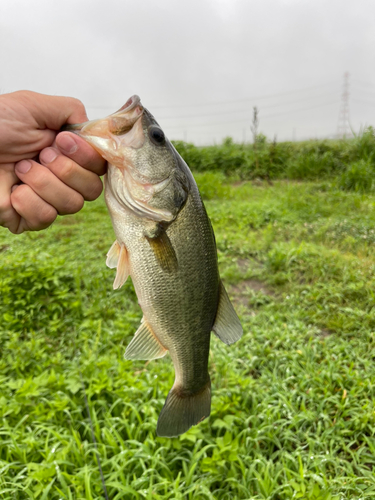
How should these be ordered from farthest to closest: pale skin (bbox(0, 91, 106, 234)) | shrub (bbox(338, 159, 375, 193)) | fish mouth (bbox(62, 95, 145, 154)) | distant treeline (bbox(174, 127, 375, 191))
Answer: distant treeline (bbox(174, 127, 375, 191)) → shrub (bbox(338, 159, 375, 193)) → pale skin (bbox(0, 91, 106, 234)) → fish mouth (bbox(62, 95, 145, 154))

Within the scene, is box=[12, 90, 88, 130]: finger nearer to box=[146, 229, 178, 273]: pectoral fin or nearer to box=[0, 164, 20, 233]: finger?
box=[0, 164, 20, 233]: finger

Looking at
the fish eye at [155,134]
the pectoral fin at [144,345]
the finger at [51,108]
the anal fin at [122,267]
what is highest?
the finger at [51,108]

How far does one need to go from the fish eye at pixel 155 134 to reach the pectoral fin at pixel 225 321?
0.61m

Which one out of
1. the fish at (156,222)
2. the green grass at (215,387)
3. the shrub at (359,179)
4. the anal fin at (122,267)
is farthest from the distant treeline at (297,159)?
the anal fin at (122,267)

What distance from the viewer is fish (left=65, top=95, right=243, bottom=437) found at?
1232 mm

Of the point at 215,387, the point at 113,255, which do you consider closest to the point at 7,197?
the point at 113,255

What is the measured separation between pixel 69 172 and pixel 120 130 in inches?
12.8

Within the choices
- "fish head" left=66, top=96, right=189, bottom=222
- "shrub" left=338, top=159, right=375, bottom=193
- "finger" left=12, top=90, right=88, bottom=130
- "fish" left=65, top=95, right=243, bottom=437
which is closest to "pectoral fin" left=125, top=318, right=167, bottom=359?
"fish" left=65, top=95, right=243, bottom=437

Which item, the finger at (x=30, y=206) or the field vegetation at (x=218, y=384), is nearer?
the finger at (x=30, y=206)

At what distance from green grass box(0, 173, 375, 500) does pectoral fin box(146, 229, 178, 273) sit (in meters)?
1.36

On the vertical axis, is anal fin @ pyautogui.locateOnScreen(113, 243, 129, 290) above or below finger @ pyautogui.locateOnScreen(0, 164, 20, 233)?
below

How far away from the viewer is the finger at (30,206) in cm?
145

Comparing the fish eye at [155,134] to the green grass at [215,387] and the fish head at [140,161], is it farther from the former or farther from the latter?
the green grass at [215,387]

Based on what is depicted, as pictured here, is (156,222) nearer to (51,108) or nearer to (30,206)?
(30,206)
